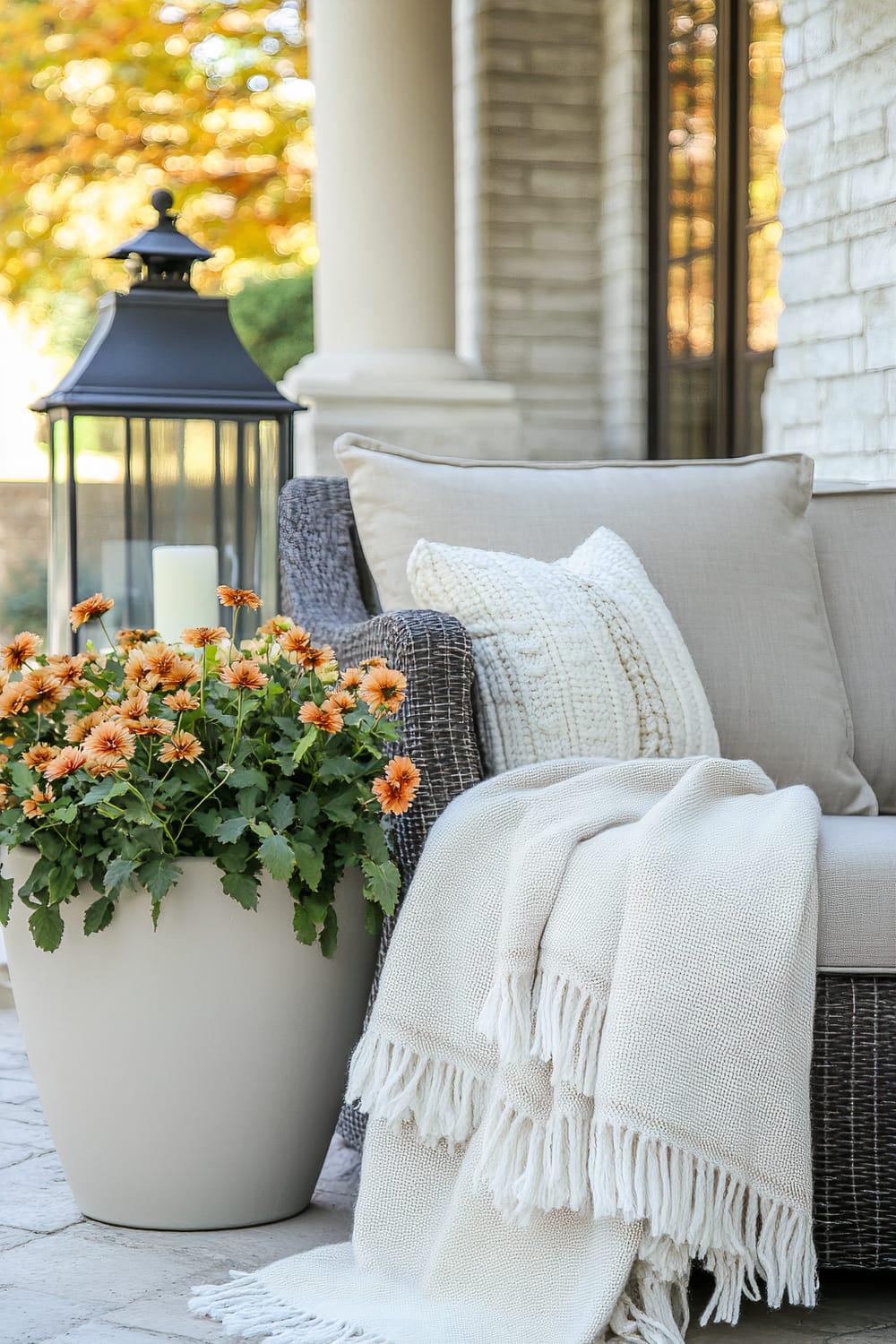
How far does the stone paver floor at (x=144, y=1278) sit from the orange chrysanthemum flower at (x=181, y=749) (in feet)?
1.94

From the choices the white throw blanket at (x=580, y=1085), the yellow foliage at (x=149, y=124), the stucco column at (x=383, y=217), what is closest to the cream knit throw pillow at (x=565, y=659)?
the white throw blanket at (x=580, y=1085)

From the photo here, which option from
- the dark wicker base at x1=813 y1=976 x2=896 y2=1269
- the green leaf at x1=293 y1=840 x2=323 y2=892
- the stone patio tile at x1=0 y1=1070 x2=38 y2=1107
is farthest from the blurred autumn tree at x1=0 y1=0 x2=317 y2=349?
the dark wicker base at x1=813 y1=976 x2=896 y2=1269

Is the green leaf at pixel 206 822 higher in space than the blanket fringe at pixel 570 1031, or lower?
higher

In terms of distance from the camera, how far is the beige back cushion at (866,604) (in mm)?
2457

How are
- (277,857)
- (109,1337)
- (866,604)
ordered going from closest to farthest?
(109,1337) < (277,857) < (866,604)

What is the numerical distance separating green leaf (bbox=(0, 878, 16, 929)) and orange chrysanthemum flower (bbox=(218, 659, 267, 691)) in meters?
0.35

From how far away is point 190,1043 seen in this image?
1.88 meters

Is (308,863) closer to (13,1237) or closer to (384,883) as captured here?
(384,883)

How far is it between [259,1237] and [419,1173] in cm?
26

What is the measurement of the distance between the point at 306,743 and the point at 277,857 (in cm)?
13

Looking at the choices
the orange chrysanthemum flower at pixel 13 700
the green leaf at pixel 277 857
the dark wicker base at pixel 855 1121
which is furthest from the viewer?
the orange chrysanthemum flower at pixel 13 700

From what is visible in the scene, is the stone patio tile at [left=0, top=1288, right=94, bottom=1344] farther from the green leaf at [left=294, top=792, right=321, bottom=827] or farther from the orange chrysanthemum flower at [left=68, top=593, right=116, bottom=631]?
the orange chrysanthemum flower at [left=68, top=593, right=116, bottom=631]

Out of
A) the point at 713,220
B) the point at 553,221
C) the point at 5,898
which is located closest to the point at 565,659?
the point at 5,898

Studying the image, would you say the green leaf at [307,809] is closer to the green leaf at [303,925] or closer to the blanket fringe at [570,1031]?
the green leaf at [303,925]
